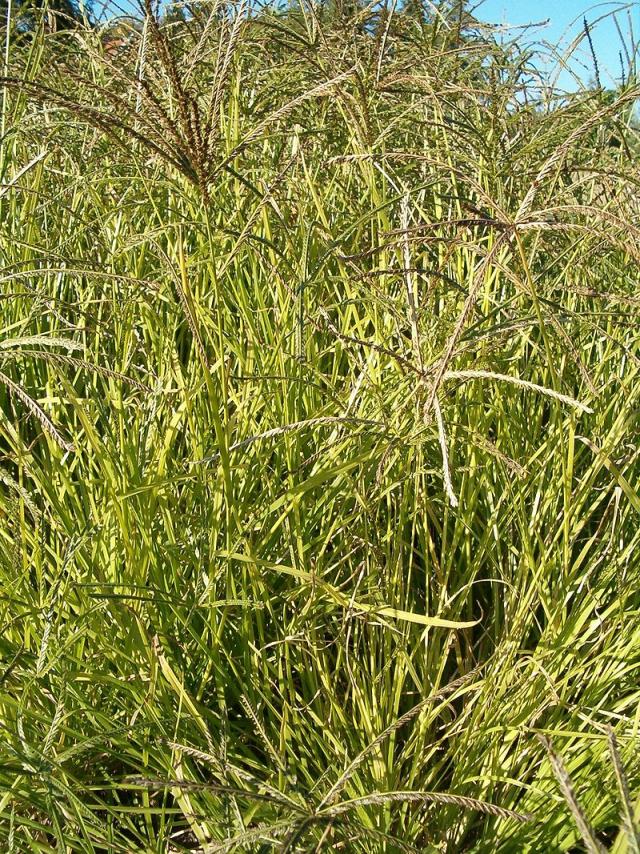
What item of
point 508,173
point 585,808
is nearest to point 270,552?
point 585,808

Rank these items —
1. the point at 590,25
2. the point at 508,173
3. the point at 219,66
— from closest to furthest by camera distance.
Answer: the point at 219,66 → the point at 508,173 → the point at 590,25

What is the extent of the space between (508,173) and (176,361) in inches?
31.1

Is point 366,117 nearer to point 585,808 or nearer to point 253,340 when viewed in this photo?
point 253,340

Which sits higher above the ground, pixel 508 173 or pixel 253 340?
pixel 508 173

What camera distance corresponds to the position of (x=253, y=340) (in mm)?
1503

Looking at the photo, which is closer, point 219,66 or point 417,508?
point 219,66

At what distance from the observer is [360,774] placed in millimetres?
1244

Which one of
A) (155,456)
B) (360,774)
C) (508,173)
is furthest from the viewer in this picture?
(508,173)

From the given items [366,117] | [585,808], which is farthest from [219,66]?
[585,808]

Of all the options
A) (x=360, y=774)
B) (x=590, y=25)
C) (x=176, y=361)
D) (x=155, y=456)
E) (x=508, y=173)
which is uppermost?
(x=590, y=25)

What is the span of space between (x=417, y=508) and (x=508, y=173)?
0.79 meters

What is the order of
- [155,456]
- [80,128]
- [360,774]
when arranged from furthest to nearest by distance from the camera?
[80,128], [155,456], [360,774]

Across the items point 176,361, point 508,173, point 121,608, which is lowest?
point 121,608

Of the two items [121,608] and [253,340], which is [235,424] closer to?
[253,340]
